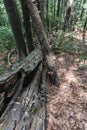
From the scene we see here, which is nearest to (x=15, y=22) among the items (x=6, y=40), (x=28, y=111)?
(x=6, y=40)

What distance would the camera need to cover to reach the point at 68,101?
4.80 m

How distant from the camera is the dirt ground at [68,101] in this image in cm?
405

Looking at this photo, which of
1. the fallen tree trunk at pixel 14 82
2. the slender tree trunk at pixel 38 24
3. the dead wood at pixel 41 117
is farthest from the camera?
the slender tree trunk at pixel 38 24

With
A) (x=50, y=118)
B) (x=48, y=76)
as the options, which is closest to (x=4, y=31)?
(x=48, y=76)

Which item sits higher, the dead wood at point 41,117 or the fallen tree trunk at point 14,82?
the fallen tree trunk at point 14,82

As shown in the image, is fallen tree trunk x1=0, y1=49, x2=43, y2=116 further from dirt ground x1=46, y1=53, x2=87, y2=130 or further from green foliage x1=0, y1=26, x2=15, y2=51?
green foliage x1=0, y1=26, x2=15, y2=51

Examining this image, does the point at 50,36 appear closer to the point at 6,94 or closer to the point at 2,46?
the point at 2,46

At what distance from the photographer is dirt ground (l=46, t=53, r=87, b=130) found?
405 cm

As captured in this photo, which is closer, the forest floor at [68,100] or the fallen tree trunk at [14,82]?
the fallen tree trunk at [14,82]

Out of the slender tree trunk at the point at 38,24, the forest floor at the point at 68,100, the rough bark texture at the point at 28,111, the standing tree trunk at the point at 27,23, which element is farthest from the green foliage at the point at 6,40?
the rough bark texture at the point at 28,111

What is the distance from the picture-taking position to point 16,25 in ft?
22.4

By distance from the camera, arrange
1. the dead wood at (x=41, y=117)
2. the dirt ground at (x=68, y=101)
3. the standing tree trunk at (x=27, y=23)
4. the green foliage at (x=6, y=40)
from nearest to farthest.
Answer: the dead wood at (x=41, y=117), the dirt ground at (x=68, y=101), the standing tree trunk at (x=27, y=23), the green foliage at (x=6, y=40)

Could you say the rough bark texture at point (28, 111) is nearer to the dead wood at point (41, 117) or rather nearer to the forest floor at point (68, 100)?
the dead wood at point (41, 117)

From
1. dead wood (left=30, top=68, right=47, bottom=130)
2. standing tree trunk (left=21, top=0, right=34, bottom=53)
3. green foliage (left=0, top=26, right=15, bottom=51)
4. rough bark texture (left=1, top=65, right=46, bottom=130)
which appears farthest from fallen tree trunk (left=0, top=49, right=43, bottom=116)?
green foliage (left=0, top=26, right=15, bottom=51)
